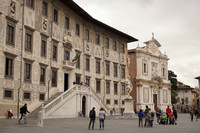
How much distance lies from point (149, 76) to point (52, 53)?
28.7m

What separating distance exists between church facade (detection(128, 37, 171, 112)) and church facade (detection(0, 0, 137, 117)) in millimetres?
8398

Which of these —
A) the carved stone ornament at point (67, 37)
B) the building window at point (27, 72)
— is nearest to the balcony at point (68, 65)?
the carved stone ornament at point (67, 37)

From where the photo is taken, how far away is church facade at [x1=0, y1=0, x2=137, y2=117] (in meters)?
23.7

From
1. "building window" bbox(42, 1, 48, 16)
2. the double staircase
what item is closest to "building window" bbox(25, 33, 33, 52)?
"building window" bbox(42, 1, 48, 16)

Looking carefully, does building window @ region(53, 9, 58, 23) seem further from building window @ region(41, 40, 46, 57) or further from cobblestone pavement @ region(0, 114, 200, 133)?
cobblestone pavement @ region(0, 114, 200, 133)

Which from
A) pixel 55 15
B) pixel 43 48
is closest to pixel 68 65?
pixel 43 48

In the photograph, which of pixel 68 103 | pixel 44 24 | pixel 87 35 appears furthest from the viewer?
pixel 87 35

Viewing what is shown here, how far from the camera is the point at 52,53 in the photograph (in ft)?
96.9

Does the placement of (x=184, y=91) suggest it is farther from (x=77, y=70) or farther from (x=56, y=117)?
(x=56, y=117)

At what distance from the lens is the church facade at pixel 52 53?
23.7 m

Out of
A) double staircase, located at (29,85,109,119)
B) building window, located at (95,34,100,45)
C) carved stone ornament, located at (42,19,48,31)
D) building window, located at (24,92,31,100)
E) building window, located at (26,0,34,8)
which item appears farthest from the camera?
building window, located at (95,34,100,45)

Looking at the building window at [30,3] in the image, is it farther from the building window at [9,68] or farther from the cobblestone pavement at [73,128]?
the cobblestone pavement at [73,128]

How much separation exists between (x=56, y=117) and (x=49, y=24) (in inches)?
400

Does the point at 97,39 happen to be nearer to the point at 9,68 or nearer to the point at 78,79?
the point at 78,79
